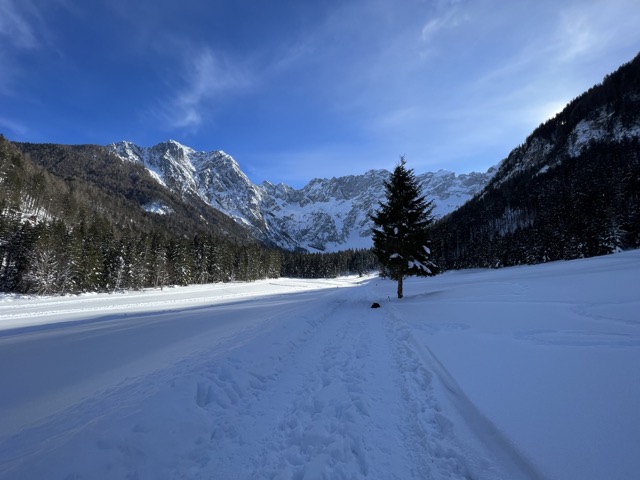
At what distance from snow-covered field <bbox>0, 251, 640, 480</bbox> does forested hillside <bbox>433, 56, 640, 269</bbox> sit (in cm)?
5113

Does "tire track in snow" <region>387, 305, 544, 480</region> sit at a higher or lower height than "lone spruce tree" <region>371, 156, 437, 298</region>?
lower

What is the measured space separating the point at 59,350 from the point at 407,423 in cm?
1038

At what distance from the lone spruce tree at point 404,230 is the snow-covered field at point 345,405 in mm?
12146

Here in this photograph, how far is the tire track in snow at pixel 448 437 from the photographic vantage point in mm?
3504

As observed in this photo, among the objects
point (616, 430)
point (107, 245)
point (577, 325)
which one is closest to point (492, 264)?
point (577, 325)

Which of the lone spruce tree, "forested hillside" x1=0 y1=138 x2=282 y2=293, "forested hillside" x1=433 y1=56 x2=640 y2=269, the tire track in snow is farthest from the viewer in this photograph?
"forested hillside" x1=0 y1=138 x2=282 y2=293

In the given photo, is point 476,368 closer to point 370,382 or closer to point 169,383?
point 370,382

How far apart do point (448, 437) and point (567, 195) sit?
76150 mm

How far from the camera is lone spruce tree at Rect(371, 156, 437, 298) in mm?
21516

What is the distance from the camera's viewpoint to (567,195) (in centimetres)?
5941

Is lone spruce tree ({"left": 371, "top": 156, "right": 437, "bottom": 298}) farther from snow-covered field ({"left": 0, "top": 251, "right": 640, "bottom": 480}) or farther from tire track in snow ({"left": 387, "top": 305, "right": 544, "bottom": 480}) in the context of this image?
tire track in snow ({"left": 387, "top": 305, "right": 544, "bottom": 480})

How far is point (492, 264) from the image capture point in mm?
72250

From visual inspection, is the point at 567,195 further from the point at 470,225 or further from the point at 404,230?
the point at 404,230

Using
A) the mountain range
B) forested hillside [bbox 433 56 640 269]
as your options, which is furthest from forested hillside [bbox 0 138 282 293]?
forested hillside [bbox 433 56 640 269]
